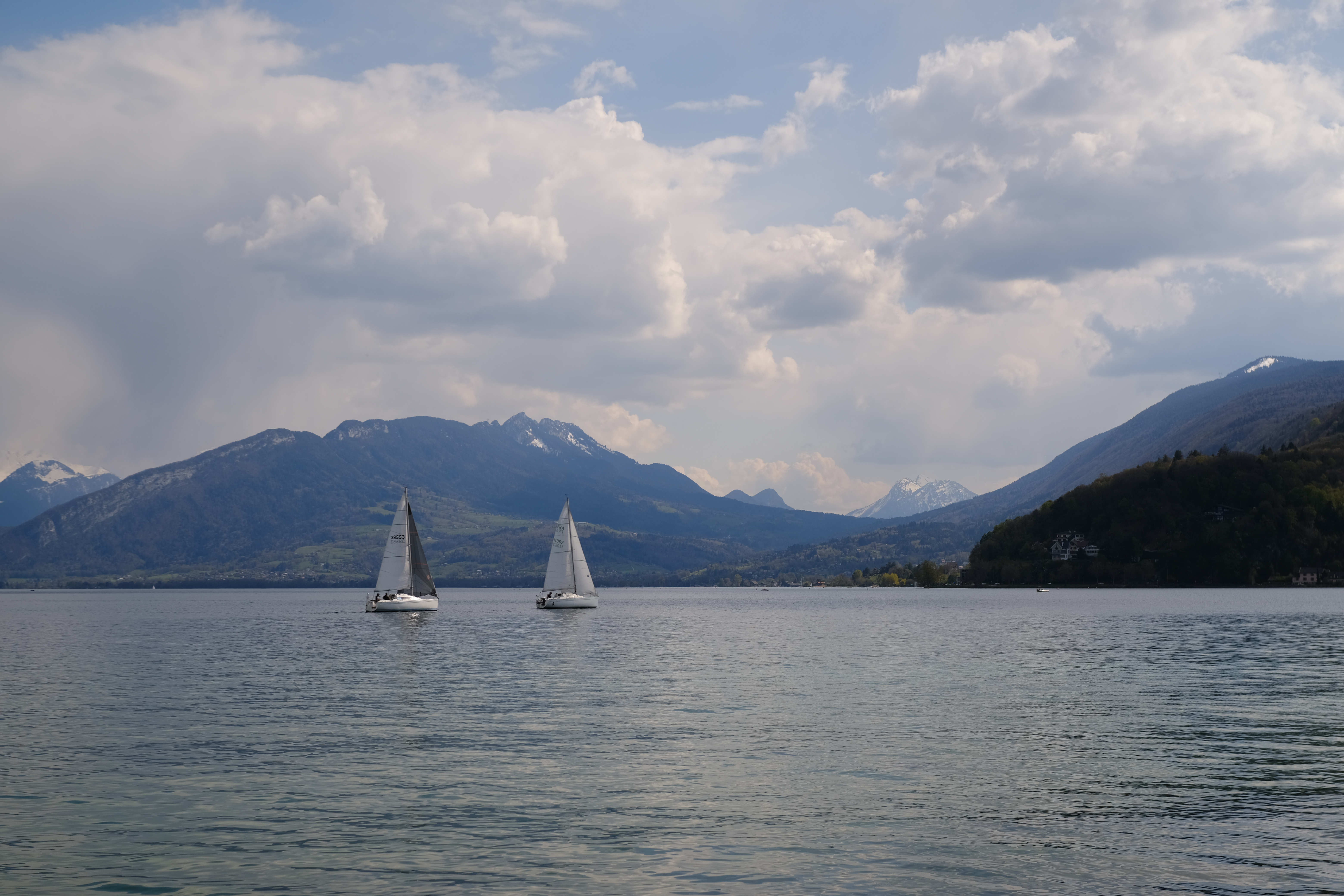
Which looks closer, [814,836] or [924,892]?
[924,892]

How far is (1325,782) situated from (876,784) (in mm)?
16300

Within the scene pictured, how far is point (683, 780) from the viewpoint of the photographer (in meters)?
41.2

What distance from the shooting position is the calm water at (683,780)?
2888 cm

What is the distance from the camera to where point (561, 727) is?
55469 millimetres

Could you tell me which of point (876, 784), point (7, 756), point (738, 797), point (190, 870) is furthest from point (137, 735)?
point (876, 784)

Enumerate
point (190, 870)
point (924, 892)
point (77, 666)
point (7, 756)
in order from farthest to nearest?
point (77, 666) < point (7, 756) < point (190, 870) < point (924, 892)

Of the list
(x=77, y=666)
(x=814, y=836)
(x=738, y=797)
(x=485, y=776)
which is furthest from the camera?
(x=77, y=666)

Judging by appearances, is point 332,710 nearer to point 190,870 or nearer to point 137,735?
point 137,735

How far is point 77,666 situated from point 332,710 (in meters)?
47.0

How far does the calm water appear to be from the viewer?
94.7ft

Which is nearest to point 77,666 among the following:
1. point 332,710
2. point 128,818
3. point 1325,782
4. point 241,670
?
point 241,670

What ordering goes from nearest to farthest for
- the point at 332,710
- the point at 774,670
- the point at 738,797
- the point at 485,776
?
the point at 738,797, the point at 485,776, the point at 332,710, the point at 774,670

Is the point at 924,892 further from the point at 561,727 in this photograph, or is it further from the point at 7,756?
the point at 7,756

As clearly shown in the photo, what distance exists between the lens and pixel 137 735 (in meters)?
53.4
